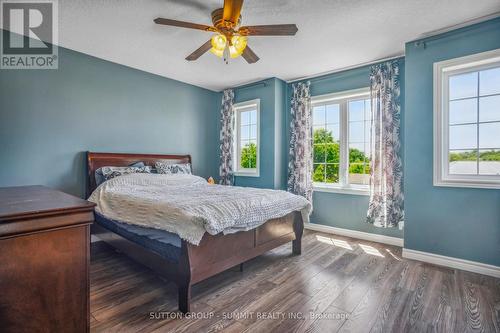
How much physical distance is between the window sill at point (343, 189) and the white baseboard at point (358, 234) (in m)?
0.59

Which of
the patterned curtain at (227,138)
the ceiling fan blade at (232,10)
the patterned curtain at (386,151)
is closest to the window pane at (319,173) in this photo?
the patterned curtain at (386,151)

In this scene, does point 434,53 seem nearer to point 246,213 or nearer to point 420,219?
point 420,219

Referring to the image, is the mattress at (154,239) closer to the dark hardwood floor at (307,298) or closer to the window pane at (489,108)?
the dark hardwood floor at (307,298)

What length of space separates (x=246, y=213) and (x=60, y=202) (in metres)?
1.58

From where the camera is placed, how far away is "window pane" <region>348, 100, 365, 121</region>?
12.8ft

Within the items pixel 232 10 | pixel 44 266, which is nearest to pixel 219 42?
pixel 232 10

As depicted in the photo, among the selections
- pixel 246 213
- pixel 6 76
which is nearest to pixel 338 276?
pixel 246 213

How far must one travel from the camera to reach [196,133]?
4965 millimetres

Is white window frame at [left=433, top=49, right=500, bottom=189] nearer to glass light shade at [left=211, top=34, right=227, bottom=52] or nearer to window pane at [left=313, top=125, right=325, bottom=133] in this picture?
window pane at [left=313, top=125, right=325, bottom=133]

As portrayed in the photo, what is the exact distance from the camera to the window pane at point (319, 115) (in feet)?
14.1

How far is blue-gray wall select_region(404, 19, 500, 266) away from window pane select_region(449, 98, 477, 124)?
0.82ft

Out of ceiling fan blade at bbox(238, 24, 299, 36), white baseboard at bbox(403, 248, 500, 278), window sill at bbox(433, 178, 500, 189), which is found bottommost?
white baseboard at bbox(403, 248, 500, 278)

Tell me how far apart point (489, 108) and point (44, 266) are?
3.90 m
